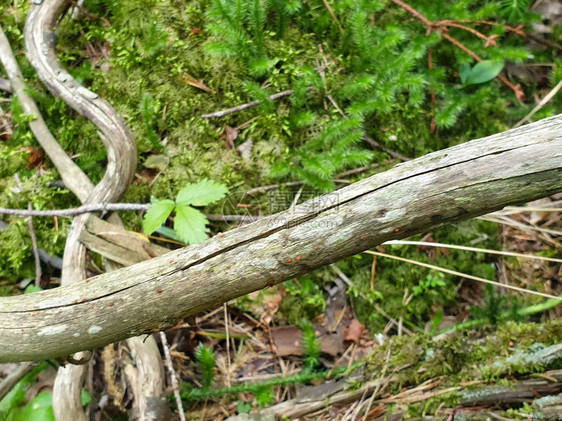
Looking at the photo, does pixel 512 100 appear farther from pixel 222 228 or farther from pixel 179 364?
pixel 179 364

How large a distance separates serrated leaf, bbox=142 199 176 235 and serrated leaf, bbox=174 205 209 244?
0.08 metres

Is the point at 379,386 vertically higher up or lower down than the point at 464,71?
lower down

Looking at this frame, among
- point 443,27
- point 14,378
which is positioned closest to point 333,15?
point 443,27

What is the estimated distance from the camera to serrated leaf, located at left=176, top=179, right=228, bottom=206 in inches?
120

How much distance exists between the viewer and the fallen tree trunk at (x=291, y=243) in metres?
1.87

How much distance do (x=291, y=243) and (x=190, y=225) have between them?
3.91ft

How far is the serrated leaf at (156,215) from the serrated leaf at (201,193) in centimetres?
10

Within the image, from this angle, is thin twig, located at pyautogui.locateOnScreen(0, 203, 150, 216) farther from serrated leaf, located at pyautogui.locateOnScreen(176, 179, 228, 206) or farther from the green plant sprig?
serrated leaf, located at pyautogui.locateOnScreen(176, 179, 228, 206)

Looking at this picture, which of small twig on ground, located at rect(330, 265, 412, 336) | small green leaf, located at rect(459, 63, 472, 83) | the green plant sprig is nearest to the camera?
the green plant sprig

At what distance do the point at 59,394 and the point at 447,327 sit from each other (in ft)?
9.56

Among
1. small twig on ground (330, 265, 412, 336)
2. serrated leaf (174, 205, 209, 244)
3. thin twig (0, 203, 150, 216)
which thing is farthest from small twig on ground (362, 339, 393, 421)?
thin twig (0, 203, 150, 216)

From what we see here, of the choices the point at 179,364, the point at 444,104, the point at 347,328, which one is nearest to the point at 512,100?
the point at 444,104

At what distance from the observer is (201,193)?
309 centimetres

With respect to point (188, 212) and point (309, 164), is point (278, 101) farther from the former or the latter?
point (188, 212)
